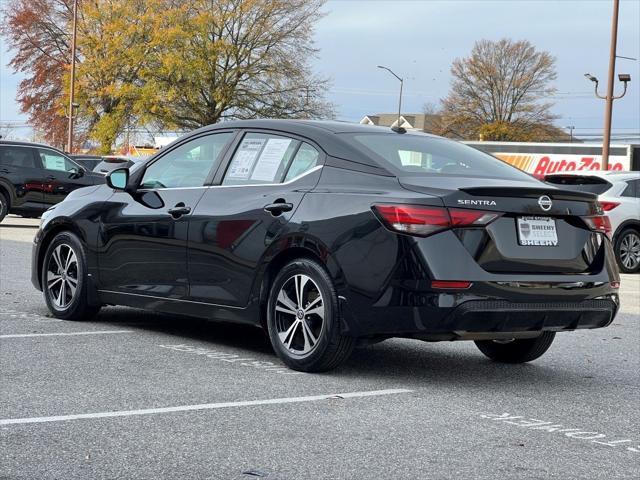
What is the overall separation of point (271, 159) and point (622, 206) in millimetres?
12746

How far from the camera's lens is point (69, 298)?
9.12 metres

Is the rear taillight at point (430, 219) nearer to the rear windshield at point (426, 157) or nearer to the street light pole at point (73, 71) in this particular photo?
the rear windshield at point (426, 157)

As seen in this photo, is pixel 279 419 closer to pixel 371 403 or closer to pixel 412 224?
pixel 371 403

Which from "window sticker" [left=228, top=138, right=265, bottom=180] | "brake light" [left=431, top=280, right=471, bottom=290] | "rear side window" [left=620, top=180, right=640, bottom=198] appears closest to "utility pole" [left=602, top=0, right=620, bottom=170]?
"rear side window" [left=620, top=180, right=640, bottom=198]

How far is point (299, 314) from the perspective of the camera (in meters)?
7.07

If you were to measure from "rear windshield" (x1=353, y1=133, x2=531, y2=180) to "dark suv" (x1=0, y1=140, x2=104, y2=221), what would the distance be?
17.9m

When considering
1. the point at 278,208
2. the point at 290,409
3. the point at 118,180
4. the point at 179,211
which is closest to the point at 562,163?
the point at 118,180

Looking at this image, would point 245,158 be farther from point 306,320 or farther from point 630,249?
point 630,249

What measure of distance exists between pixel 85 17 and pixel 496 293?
181 ft

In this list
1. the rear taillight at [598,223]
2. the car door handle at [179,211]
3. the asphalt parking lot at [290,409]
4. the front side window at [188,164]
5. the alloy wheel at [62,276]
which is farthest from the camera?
the alloy wheel at [62,276]

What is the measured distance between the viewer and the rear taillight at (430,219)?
6.54 metres

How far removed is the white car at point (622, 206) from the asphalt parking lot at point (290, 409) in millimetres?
10591


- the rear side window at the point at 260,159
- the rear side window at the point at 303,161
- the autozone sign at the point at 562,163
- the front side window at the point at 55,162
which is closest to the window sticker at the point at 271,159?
the rear side window at the point at 260,159

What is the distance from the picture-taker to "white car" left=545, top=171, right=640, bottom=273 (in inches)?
757
